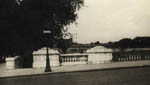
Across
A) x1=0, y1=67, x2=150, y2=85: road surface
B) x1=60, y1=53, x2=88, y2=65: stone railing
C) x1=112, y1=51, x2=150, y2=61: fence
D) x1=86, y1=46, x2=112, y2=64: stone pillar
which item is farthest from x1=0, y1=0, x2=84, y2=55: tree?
x1=0, y1=67, x2=150, y2=85: road surface

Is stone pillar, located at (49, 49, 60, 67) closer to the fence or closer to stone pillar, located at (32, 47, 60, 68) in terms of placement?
stone pillar, located at (32, 47, 60, 68)

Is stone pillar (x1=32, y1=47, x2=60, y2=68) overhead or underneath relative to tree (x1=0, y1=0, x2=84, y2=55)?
underneath

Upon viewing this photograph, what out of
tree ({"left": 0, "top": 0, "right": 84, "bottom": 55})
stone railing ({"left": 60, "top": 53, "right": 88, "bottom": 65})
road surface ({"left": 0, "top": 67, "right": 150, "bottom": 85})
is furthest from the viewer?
tree ({"left": 0, "top": 0, "right": 84, "bottom": 55})

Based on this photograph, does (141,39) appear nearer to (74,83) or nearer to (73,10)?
(73,10)

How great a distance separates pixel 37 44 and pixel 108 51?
10.5m

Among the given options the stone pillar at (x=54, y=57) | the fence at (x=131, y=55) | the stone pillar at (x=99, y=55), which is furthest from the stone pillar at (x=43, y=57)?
the fence at (x=131, y=55)

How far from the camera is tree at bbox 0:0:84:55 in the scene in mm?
29656

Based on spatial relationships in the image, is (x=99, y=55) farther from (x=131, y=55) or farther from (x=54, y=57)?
(x=54, y=57)

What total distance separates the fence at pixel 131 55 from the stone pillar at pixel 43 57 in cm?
496

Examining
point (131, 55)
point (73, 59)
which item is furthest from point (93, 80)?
point (131, 55)

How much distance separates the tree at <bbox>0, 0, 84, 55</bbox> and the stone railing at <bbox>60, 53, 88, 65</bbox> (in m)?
6.67

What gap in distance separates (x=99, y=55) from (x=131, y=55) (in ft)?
11.2

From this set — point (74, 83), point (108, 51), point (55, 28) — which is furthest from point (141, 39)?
point (74, 83)

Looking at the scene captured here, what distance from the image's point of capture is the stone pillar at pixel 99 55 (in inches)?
889
